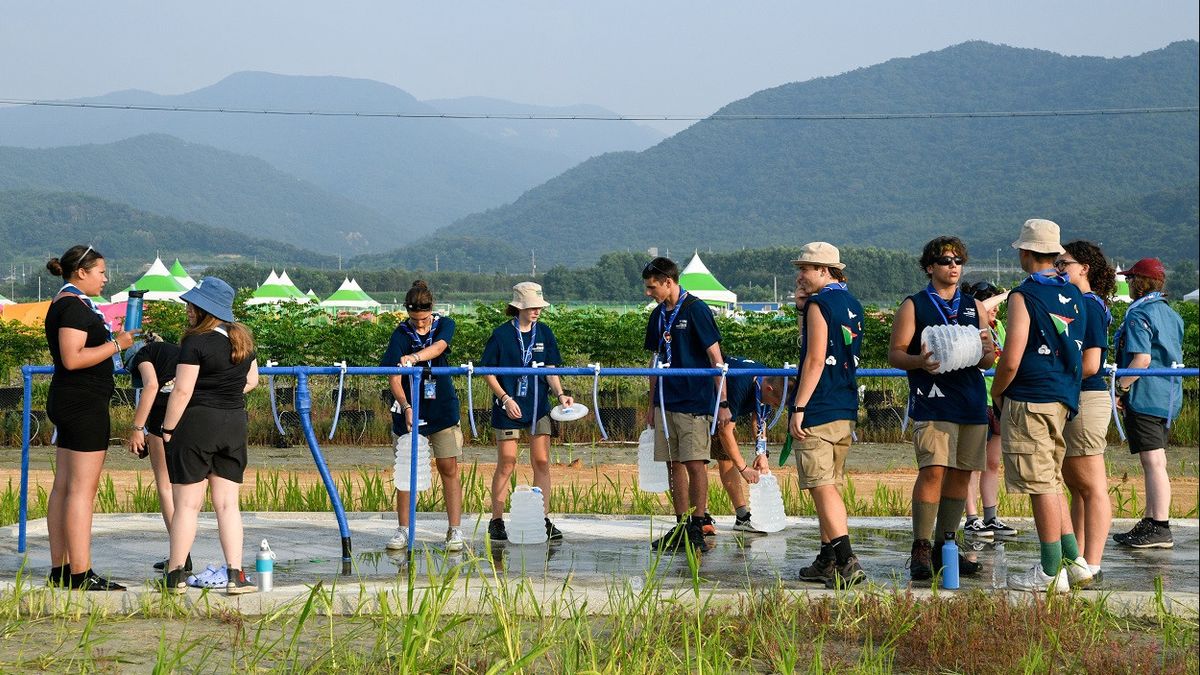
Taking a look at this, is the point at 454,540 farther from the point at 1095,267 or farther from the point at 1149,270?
the point at 1149,270

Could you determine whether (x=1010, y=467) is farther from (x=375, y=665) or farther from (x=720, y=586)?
(x=375, y=665)

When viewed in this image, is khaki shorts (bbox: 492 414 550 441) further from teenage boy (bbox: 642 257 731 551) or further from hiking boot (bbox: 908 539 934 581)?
hiking boot (bbox: 908 539 934 581)

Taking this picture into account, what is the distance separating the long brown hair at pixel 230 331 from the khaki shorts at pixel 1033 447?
11.9ft

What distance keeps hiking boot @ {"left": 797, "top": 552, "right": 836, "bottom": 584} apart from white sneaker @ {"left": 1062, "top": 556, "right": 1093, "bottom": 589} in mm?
1116

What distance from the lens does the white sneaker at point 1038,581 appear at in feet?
22.2

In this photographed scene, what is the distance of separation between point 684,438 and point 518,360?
117cm

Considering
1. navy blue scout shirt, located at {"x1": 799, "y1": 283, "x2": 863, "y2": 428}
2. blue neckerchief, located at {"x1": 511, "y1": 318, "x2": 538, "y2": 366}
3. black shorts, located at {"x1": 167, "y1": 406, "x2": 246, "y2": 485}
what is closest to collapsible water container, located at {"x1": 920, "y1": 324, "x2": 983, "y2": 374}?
navy blue scout shirt, located at {"x1": 799, "y1": 283, "x2": 863, "y2": 428}

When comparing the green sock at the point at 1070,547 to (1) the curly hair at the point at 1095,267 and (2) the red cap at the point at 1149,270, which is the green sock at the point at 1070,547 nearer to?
(1) the curly hair at the point at 1095,267

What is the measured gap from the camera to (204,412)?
22.8ft

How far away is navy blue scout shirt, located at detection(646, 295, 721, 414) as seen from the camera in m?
8.59

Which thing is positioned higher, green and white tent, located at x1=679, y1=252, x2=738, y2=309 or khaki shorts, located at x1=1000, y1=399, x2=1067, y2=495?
green and white tent, located at x1=679, y1=252, x2=738, y2=309

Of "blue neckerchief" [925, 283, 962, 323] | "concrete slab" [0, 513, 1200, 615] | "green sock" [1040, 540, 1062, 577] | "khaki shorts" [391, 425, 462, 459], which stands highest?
"blue neckerchief" [925, 283, 962, 323]

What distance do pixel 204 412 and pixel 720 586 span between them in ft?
8.68

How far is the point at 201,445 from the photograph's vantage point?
692 centimetres
